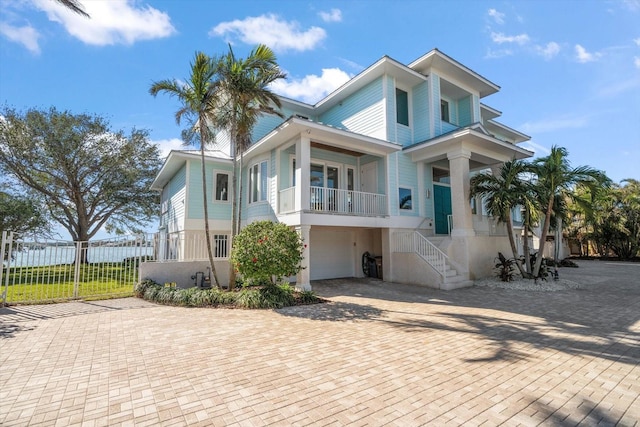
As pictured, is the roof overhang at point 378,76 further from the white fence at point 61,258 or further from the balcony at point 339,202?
the white fence at point 61,258

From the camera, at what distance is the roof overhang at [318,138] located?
9989 mm

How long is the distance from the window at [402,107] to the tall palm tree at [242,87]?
674cm

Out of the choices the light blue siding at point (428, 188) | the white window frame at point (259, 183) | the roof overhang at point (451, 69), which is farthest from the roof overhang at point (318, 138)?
the roof overhang at point (451, 69)

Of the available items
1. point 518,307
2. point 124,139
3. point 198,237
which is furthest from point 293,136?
point 124,139

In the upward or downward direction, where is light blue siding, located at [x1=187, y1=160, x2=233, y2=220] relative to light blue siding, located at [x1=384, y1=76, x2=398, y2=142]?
downward

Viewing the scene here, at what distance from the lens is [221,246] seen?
12.7m

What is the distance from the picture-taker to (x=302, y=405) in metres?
3.06

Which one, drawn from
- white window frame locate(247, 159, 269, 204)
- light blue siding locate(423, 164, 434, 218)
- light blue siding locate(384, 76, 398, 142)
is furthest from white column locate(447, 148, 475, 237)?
white window frame locate(247, 159, 269, 204)

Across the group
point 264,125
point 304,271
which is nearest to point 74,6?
point 304,271

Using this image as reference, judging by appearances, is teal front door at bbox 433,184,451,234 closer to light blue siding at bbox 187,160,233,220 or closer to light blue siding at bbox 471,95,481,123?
light blue siding at bbox 471,95,481,123

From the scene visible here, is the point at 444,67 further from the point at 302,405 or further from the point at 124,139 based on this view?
the point at 124,139

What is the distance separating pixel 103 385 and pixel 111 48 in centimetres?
1105

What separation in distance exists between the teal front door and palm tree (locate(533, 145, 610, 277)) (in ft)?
13.1

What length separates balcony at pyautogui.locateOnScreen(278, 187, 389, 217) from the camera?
11.5 metres
